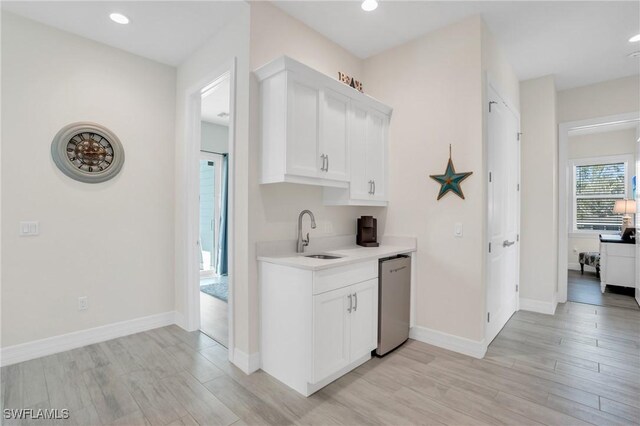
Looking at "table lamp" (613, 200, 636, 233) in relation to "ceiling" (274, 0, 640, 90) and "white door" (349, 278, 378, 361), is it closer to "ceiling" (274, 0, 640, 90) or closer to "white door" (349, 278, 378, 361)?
"ceiling" (274, 0, 640, 90)

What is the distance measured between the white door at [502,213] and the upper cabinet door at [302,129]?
1.66 m

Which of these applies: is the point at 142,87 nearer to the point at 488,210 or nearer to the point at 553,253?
the point at 488,210

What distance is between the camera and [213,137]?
561cm

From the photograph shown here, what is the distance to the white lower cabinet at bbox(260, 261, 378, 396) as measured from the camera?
6.75 ft

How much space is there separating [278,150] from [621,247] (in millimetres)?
5359

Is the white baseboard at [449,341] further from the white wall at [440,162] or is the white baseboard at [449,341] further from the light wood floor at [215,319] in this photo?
the light wood floor at [215,319]

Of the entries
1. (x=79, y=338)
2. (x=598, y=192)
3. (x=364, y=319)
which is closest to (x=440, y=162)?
(x=364, y=319)

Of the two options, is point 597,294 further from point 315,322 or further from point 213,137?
point 213,137

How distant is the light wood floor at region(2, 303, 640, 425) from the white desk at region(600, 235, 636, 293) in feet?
7.00

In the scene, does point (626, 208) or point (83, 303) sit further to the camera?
point (626, 208)

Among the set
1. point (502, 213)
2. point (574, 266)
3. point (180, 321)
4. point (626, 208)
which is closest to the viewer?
point (502, 213)

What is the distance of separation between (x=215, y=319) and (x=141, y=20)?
3096mm

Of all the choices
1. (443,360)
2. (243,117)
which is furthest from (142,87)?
(443,360)

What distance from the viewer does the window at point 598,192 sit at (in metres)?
5.96
